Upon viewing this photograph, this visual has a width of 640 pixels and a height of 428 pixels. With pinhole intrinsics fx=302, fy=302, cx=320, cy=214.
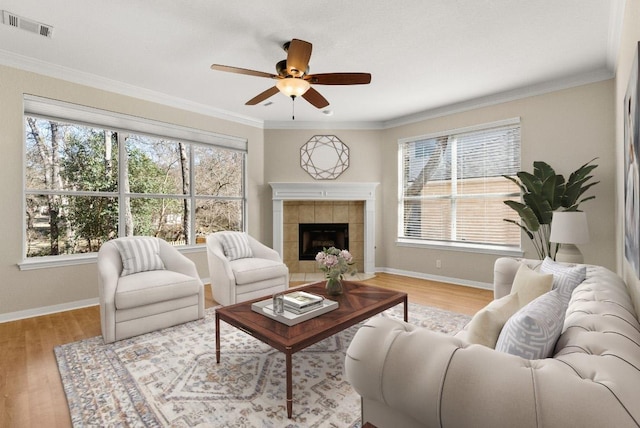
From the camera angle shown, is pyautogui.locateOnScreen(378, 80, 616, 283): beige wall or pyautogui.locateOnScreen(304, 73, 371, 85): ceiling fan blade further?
pyautogui.locateOnScreen(378, 80, 616, 283): beige wall

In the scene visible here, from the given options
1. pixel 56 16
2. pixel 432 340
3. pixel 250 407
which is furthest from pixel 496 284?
pixel 56 16

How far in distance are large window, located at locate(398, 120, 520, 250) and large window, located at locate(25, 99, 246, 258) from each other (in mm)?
3067

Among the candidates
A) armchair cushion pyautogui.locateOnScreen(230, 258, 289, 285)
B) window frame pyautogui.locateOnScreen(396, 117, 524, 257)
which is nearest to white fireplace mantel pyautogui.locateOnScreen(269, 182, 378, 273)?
window frame pyautogui.locateOnScreen(396, 117, 524, 257)

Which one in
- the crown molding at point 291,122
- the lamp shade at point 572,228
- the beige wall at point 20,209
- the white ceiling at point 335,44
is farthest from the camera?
the crown molding at point 291,122

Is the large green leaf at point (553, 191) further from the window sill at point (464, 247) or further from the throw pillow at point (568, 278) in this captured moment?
the throw pillow at point (568, 278)

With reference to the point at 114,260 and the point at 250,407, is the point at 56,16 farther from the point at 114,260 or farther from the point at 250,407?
the point at 250,407

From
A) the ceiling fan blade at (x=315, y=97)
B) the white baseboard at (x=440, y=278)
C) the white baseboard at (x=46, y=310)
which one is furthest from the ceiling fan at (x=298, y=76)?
the white baseboard at (x=440, y=278)

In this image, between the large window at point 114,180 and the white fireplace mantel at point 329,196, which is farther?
the white fireplace mantel at point 329,196

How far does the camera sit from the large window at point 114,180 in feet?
11.1

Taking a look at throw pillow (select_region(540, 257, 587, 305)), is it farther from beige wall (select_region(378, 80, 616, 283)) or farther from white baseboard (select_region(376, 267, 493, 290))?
white baseboard (select_region(376, 267, 493, 290))

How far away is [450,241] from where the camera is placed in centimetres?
478

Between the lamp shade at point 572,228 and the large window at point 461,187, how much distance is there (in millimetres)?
1371

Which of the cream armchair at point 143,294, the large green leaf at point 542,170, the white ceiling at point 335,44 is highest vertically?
the white ceiling at point 335,44

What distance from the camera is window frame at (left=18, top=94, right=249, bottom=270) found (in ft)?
10.7
